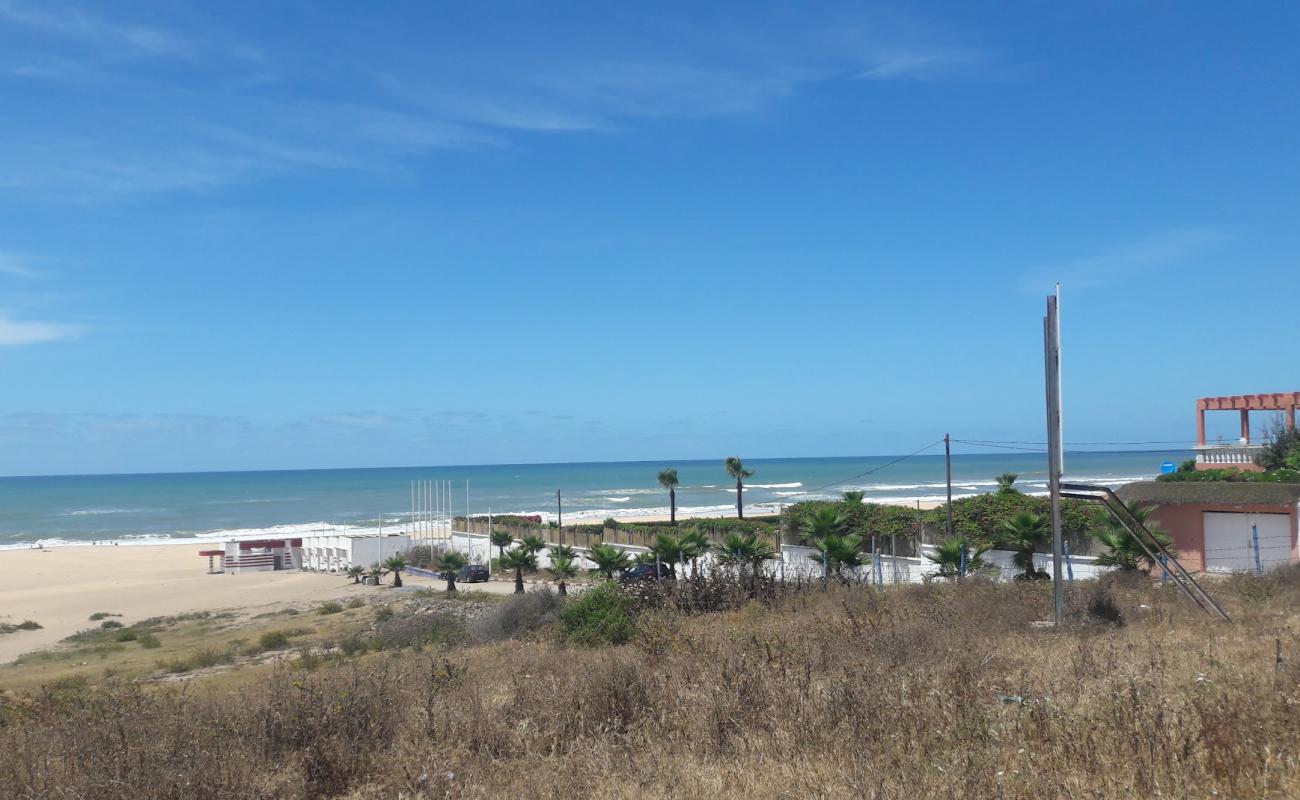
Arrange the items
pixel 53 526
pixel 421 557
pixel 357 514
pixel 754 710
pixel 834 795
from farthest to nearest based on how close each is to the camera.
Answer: pixel 357 514, pixel 53 526, pixel 421 557, pixel 754 710, pixel 834 795

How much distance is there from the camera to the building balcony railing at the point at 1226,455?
33938mm

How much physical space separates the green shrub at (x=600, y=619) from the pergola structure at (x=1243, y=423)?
27135 mm

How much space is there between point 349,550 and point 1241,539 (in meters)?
41.1

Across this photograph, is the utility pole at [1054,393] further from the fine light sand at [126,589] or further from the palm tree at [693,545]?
the fine light sand at [126,589]

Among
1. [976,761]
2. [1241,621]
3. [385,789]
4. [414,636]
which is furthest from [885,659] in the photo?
[414,636]

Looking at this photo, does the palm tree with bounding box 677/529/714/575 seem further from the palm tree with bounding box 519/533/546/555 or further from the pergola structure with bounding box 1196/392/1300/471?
the pergola structure with bounding box 1196/392/1300/471

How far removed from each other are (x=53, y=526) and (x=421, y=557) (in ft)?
218

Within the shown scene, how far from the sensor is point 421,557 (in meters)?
50.8

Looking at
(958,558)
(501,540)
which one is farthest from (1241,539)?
(501,540)

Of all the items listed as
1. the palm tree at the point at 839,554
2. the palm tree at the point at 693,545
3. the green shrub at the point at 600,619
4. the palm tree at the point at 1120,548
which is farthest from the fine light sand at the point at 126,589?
the palm tree at the point at 1120,548

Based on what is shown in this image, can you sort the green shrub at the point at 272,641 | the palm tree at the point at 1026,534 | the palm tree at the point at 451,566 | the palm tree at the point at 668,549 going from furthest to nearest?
the palm tree at the point at 451,566
the palm tree at the point at 668,549
the green shrub at the point at 272,641
the palm tree at the point at 1026,534

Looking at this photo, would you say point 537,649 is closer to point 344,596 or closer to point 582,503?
point 344,596

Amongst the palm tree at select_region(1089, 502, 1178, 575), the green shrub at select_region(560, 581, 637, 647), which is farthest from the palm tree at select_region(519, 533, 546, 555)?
the green shrub at select_region(560, 581, 637, 647)

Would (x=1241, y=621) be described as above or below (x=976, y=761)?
below
